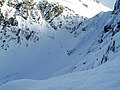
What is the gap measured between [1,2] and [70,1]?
3352 centimetres

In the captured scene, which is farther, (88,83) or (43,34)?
(43,34)

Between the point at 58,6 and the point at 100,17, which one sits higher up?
the point at 58,6

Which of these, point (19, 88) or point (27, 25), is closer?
point (19, 88)

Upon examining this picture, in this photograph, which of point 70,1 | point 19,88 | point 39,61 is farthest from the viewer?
point 70,1

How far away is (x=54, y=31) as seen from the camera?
12600 cm

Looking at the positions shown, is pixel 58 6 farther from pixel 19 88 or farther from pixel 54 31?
pixel 19 88

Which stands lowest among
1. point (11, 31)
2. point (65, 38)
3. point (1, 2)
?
point (65, 38)

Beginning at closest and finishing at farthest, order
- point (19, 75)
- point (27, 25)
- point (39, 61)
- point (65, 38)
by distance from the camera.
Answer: point (19, 75), point (39, 61), point (65, 38), point (27, 25)

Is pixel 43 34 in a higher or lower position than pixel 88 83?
higher

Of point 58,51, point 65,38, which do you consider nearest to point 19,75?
point 58,51

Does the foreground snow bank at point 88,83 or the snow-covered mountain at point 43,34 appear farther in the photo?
the snow-covered mountain at point 43,34

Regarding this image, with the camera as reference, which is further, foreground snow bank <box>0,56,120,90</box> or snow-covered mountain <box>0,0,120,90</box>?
snow-covered mountain <box>0,0,120,90</box>

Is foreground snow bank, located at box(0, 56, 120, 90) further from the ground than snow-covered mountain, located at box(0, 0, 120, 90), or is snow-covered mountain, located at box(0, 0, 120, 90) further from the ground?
snow-covered mountain, located at box(0, 0, 120, 90)

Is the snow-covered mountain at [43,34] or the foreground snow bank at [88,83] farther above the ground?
the snow-covered mountain at [43,34]
